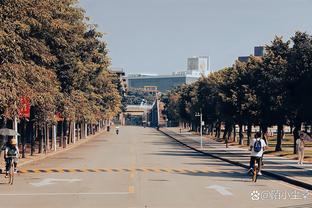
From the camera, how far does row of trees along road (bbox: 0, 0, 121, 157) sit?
92.0ft

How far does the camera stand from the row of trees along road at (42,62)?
28031mm

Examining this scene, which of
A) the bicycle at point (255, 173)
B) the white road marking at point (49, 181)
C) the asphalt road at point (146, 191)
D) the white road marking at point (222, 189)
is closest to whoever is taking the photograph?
the asphalt road at point (146, 191)

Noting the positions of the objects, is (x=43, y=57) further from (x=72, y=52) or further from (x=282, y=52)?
(x=282, y=52)

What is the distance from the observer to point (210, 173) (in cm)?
2900

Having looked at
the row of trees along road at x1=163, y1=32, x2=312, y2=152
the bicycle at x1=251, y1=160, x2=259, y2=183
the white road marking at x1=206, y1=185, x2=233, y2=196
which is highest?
the row of trees along road at x1=163, y1=32, x2=312, y2=152

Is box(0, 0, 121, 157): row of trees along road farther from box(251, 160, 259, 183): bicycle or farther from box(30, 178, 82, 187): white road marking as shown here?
→ box(251, 160, 259, 183): bicycle

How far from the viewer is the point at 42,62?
40844 millimetres

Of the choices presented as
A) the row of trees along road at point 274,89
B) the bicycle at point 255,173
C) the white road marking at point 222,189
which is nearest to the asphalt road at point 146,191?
the white road marking at point 222,189

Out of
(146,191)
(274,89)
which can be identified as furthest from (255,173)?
(274,89)

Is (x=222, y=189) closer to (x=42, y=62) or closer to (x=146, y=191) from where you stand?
(x=146, y=191)

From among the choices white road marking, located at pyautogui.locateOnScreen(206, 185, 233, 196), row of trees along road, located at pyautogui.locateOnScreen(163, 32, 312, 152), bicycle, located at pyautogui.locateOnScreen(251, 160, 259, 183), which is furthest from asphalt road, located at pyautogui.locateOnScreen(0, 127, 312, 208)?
row of trees along road, located at pyautogui.locateOnScreen(163, 32, 312, 152)

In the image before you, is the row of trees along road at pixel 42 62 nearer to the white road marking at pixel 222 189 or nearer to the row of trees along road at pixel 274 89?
the white road marking at pixel 222 189

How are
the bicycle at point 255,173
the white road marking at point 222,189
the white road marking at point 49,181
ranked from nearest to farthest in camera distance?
the white road marking at point 222,189, the white road marking at point 49,181, the bicycle at point 255,173

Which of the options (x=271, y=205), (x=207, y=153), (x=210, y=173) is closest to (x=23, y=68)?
(x=210, y=173)
